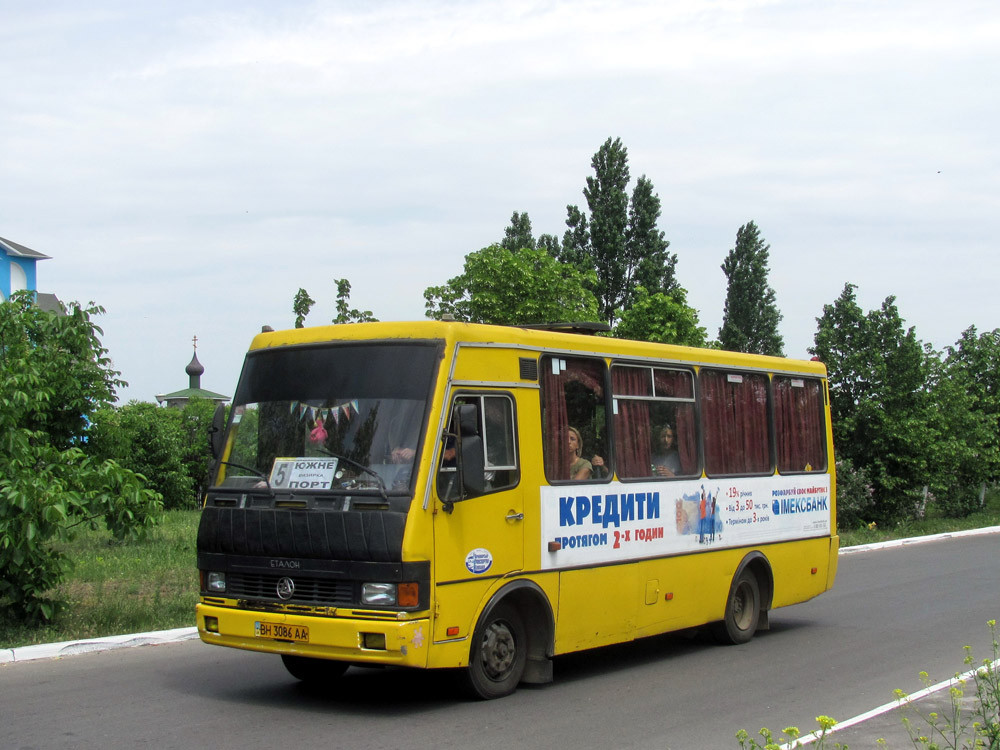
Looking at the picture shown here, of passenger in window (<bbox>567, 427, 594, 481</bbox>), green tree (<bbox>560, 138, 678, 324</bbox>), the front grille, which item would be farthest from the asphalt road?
green tree (<bbox>560, 138, 678, 324</bbox>)

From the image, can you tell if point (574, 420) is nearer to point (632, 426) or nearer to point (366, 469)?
point (632, 426)

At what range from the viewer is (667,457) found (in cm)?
1036

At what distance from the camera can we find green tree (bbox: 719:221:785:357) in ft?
170

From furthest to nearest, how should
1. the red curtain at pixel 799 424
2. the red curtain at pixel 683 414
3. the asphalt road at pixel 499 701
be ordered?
the red curtain at pixel 799 424, the red curtain at pixel 683 414, the asphalt road at pixel 499 701

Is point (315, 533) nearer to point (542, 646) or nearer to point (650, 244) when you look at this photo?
point (542, 646)

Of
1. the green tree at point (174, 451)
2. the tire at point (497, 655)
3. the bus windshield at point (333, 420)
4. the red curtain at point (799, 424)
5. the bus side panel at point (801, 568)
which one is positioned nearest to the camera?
the bus windshield at point (333, 420)

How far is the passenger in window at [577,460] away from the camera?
919 cm

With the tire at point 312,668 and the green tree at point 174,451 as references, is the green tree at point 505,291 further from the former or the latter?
the tire at point 312,668

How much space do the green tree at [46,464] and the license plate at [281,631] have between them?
2.72 metres

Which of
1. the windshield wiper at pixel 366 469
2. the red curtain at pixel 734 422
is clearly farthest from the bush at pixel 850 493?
the windshield wiper at pixel 366 469

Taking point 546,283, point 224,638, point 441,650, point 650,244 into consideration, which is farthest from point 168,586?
point 650,244

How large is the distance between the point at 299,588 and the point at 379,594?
0.67m

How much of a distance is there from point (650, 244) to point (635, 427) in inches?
1430

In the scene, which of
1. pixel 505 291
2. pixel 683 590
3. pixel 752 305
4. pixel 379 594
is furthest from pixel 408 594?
pixel 752 305
